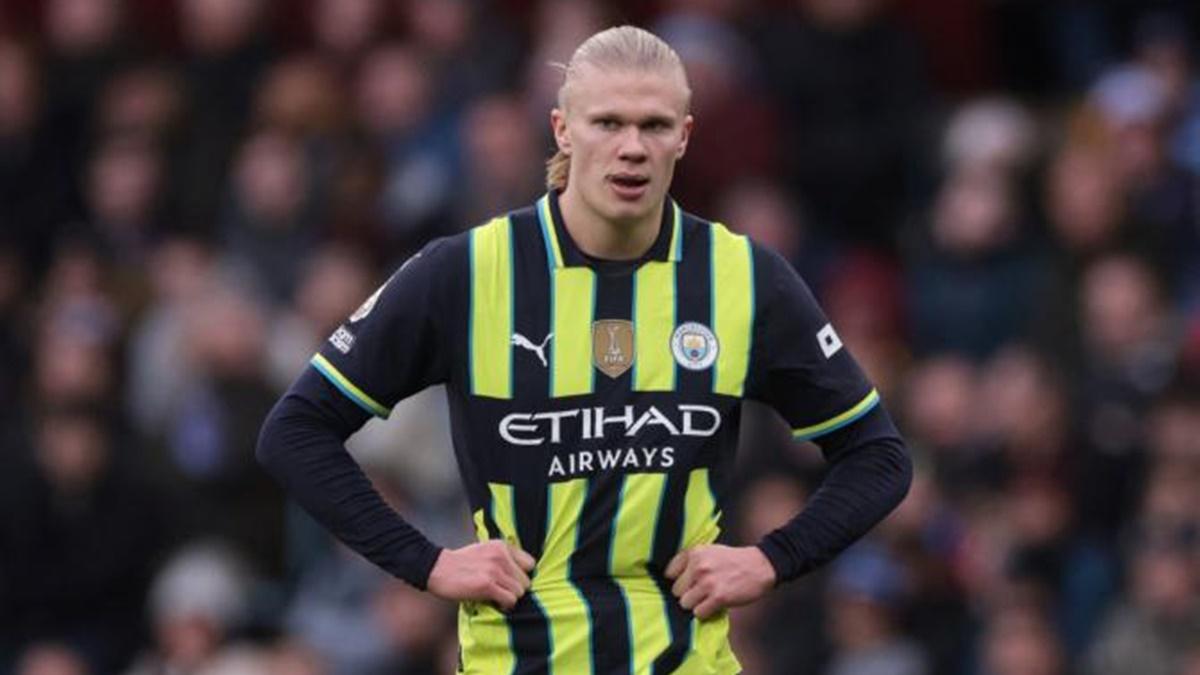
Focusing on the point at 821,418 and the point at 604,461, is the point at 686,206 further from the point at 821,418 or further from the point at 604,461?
the point at 604,461

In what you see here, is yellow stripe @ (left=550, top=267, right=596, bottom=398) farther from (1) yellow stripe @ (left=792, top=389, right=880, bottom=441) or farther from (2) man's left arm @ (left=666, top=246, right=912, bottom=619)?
(1) yellow stripe @ (left=792, top=389, right=880, bottom=441)

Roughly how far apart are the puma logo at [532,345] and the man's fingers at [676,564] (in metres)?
0.51

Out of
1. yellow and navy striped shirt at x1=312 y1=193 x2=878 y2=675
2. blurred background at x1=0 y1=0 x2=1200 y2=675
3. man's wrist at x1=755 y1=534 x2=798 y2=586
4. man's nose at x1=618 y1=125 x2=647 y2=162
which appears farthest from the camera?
blurred background at x1=0 y1=0 x2=1200 y2=675

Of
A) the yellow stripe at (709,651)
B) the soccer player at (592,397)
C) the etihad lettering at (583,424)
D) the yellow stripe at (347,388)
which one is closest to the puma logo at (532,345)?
the soccer player at (592,397)

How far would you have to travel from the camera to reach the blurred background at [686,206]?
36.9ft

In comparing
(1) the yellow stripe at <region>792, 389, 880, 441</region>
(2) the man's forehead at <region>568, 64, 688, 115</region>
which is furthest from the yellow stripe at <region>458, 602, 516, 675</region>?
(2) the man's forehead at <region>568, 64, 688, 115</region>

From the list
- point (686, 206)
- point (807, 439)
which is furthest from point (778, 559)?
point (686, 206)

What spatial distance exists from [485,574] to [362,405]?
478 mm

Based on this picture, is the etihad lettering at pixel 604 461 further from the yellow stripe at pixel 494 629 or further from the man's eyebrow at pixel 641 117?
the man's eyebrow at pixel 641 117

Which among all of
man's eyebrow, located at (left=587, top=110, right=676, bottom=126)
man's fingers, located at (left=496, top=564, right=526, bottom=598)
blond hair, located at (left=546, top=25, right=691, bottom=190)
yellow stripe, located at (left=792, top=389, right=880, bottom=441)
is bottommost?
man's fingers, located at (left=496, top=564, right=526, bottom=598)

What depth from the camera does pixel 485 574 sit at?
664 cm

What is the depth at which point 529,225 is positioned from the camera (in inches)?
271

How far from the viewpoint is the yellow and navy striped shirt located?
670cm

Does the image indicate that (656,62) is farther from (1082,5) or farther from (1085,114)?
(1082,5)
